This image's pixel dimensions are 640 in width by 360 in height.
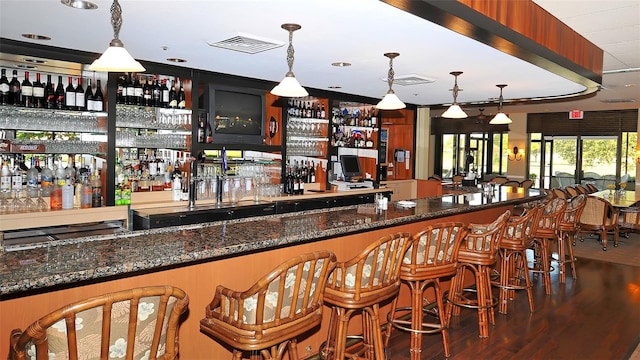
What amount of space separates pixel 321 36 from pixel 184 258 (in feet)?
7.18

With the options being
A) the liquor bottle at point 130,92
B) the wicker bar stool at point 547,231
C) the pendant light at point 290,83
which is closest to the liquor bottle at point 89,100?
the liquor bottle at point 130,92

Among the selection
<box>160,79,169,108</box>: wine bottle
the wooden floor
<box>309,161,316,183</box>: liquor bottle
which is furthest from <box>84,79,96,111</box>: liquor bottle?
the wooden floor

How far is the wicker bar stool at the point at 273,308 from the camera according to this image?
6.50 ft

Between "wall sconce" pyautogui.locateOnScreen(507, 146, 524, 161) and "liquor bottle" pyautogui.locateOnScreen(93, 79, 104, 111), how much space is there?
39.7 feet

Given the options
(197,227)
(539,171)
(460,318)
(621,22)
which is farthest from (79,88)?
(539,171)

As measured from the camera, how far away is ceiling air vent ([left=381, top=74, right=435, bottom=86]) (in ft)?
17.4

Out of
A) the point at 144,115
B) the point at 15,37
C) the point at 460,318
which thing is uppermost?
the point at 15,37

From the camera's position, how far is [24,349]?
140 cm

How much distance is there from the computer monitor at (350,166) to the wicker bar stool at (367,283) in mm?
4546

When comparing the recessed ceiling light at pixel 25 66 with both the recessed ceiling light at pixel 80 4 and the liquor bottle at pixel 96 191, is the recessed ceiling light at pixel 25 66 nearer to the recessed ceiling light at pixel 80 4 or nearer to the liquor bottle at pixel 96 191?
the liquor bottle at pixel 96 191

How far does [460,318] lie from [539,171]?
10.8 meters

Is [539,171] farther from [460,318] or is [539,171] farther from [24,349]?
[24,349]

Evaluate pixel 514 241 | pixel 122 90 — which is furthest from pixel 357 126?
pixel 514 241

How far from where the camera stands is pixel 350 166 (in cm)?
739
